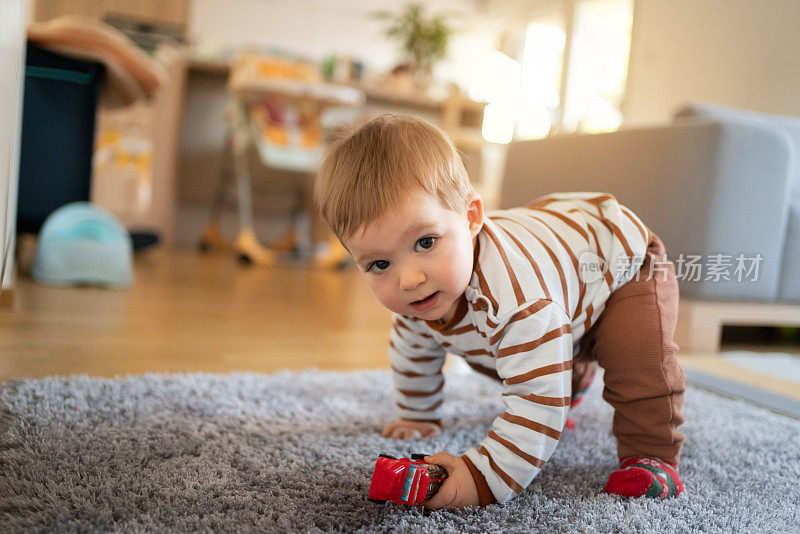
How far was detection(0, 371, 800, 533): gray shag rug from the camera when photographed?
545mm

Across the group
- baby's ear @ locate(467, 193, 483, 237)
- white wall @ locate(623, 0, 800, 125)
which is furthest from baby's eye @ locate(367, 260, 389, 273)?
white wall @ locate(623, 0, 800, 125)

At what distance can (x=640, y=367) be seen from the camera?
701mm

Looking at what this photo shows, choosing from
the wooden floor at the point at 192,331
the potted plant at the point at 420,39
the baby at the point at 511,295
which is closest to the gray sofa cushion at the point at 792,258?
the wooden floor at the point at 192,331

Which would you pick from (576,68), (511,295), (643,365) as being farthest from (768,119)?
(576,68)

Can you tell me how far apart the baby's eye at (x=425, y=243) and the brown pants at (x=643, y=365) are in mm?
265

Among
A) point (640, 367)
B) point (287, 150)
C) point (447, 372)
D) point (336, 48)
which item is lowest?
point (447, 372)

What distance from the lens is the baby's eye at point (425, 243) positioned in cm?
60

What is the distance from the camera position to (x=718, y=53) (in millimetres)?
1177

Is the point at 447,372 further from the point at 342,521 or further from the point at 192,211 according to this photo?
the point at 192,211

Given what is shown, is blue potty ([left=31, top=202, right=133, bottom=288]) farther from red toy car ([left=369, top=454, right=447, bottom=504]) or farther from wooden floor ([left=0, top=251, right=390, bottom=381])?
red toy car ([left=369, top=454, right=447, bottom=504])

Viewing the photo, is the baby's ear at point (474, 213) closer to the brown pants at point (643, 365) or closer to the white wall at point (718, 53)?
the brown pants at point (643, 365)

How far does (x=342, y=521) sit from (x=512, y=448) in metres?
0.17

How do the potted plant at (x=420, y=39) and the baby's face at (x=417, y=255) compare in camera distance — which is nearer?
the baby's face at (x=417, y=255)

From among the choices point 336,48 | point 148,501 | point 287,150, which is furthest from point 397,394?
point 336,48
